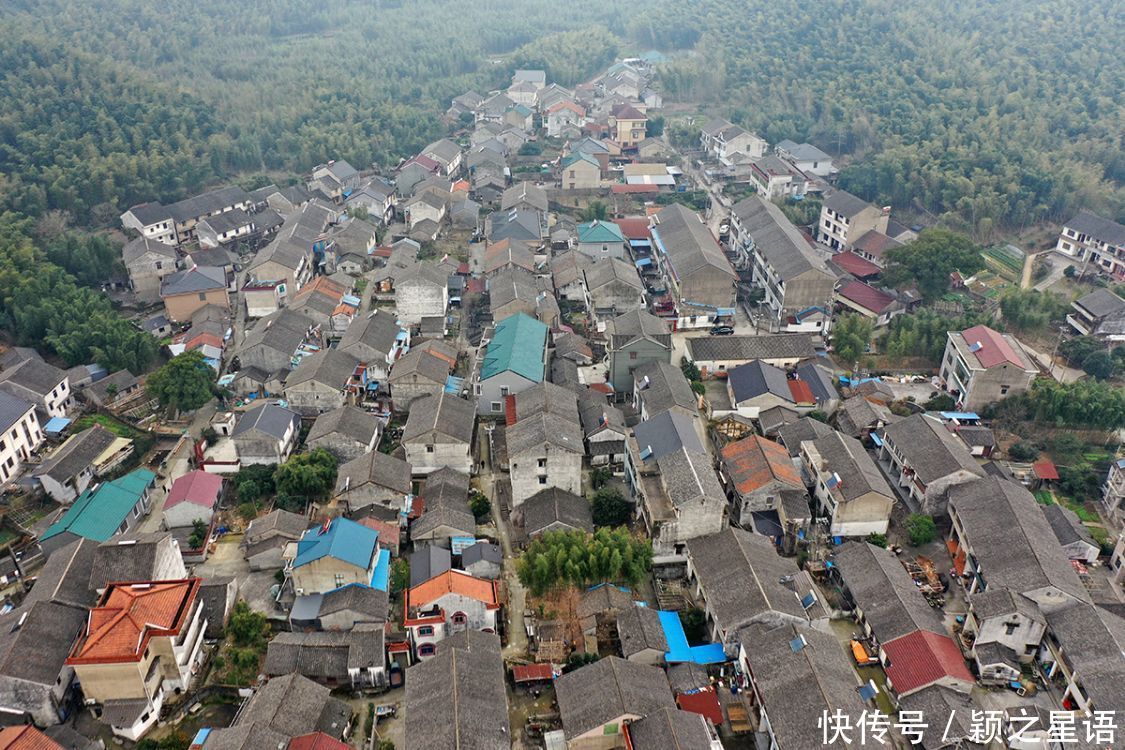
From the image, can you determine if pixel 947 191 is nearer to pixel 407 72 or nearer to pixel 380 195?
pixel 380 195

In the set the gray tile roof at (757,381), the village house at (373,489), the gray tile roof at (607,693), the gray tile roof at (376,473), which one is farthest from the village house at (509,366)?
the gray tile roof at (607,693)

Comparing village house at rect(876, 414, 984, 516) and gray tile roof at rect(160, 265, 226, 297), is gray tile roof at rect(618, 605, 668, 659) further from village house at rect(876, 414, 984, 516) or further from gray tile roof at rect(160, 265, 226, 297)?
gray tile roof at rect(160, 265, 226, 297)

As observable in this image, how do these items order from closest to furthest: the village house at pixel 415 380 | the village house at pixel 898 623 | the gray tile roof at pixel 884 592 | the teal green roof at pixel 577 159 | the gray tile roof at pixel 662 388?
1. the village house at pixel 898 623
2. the gray tile roof at pixel 884 592
3. the gray tile roof at pixel 662 388
4. the village house at pixel 415 380
5. the teal green roof at pixel 577 159

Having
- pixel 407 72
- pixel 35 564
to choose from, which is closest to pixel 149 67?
pixel 407 72

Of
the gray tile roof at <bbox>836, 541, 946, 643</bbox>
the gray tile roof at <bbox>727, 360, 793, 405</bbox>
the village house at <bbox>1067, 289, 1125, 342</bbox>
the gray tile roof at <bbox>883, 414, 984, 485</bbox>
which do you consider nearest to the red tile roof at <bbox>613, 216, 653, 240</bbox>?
the gray tile roof at <bbox>727, 360, 793, 405</bbox>

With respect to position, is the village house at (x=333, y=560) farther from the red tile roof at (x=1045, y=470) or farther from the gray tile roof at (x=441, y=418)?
the red tile roof at (x=1045, y=470)
